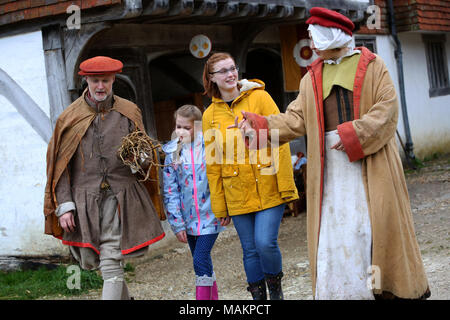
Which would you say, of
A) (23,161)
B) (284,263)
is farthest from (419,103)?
(23,161)

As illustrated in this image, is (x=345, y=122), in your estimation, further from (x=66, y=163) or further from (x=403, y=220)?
(x=66, y=163)

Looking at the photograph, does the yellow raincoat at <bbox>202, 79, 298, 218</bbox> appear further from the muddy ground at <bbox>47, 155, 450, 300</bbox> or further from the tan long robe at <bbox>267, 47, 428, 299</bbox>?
the muddy ground at <bbox>47, 155, 450, 300</bbox>

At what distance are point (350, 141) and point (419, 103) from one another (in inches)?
434

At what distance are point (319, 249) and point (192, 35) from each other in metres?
5.58

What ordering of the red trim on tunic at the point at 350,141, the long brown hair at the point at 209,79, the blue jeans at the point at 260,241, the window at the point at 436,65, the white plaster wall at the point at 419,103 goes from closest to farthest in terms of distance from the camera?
the red trim on tunic at the point at 350,141, the blue jeans at the point at 260,241, the long brown hair at the point at 209,79, the white plaster wall at the point at 419,103, the window at the point at 436,65

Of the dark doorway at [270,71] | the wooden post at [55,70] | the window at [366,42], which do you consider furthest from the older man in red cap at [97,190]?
the window at [366,42]

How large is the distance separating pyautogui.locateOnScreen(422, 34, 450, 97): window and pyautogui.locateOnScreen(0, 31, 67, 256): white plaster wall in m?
9.80

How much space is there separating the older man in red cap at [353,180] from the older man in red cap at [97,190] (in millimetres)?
1289

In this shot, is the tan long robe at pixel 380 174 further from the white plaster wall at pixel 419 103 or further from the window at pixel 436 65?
the window at pixel 436 65

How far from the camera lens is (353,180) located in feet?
11.4

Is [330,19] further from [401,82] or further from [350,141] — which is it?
[401,82]

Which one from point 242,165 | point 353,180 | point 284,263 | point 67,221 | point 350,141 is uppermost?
point 350,141

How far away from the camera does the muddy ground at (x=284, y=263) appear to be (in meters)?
5.55

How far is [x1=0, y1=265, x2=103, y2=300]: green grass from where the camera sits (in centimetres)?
632
